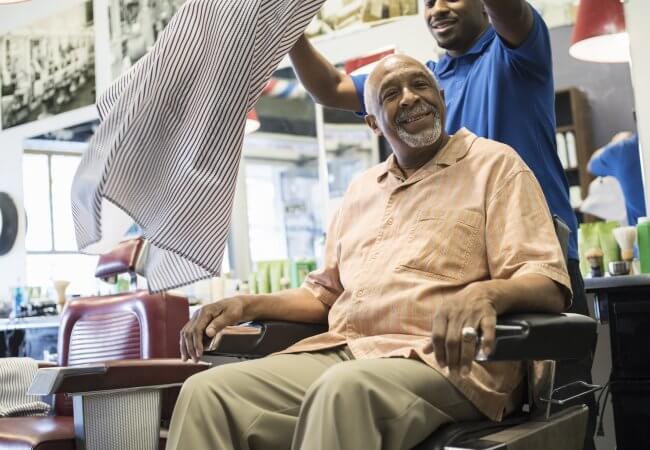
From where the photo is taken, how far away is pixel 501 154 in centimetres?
183

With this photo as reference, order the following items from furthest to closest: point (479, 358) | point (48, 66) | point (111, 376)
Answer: point (48, 66) < point (111, 376) < point (479, 358)

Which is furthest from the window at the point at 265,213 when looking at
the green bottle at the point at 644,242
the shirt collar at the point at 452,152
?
the shirt collar at the point at 452,152

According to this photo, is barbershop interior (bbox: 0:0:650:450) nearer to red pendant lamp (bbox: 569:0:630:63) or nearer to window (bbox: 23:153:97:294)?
red pendant lamp (bbox: 569:0:630:63)

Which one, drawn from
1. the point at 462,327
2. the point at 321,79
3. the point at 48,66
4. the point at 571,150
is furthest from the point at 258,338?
the point at 48,66

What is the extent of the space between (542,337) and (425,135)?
2.13ft

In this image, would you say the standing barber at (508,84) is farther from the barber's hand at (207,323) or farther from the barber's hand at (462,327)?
the barber's hand at (207,323)

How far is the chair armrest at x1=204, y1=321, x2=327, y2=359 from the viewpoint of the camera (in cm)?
195

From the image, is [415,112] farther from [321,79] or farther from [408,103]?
[321,79]

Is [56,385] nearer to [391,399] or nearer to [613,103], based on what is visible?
[391,399]

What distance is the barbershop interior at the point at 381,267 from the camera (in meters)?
1.54

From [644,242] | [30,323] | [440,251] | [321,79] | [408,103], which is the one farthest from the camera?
[30,323]

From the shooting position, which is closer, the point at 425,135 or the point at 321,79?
the point at 425,135

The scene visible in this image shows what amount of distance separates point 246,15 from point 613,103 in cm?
207

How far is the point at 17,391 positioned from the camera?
3111 millimetres
